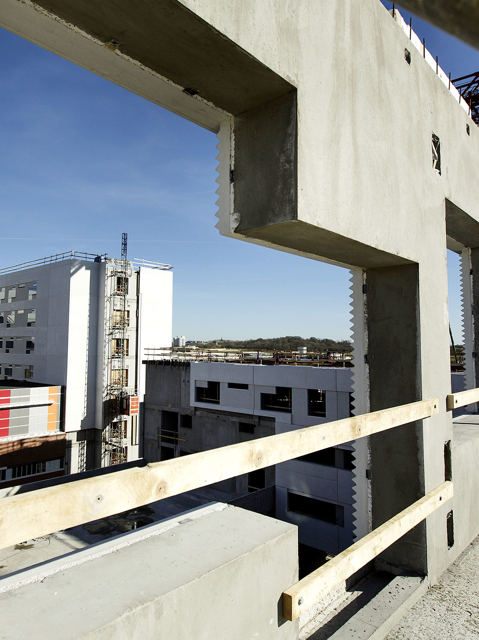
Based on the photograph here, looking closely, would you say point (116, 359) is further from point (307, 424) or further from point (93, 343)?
point (307, 424)

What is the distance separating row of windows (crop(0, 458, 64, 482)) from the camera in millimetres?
22453

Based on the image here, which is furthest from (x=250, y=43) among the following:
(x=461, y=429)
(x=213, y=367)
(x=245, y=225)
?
(x=213, y=367)

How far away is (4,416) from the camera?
22.6m

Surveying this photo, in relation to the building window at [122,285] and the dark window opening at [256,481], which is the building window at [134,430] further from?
the dark window opening at [256,481]

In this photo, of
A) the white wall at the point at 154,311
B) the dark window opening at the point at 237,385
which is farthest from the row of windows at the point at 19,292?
the dark window opening at the point at 237,385

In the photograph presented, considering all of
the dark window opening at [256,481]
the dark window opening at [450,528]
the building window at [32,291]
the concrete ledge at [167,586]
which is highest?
the building window at [32,291]

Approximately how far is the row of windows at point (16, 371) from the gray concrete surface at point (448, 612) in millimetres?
28892

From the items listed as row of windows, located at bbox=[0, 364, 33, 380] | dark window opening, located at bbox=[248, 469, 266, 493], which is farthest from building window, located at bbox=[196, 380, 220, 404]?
row of windows, located at bbox=[0, 364, 33, 380]

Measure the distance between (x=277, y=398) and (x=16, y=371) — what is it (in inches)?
789

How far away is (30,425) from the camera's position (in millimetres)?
23359

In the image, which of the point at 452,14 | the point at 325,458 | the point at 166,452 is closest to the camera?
Answer: the point at 452,14

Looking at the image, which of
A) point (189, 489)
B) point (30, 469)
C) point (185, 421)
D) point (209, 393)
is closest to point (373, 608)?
point (189, 489)

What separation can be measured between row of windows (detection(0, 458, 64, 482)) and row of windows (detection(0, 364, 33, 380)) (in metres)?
6.37

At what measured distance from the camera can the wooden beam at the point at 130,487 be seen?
104 cm
